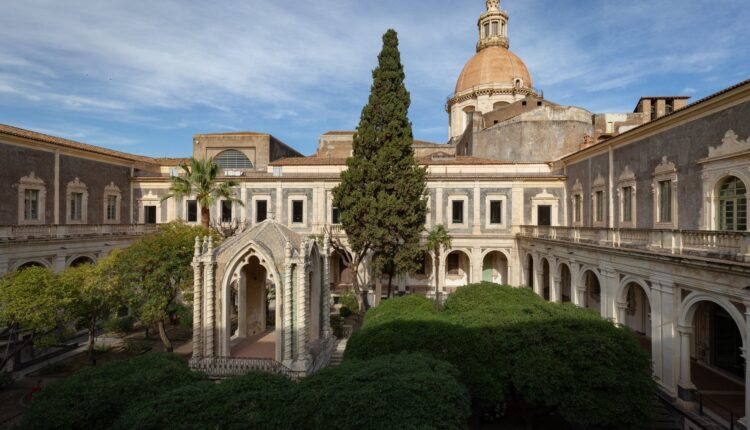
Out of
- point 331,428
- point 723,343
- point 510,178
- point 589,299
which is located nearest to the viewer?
point 331,428

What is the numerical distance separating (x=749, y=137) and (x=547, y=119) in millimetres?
19874

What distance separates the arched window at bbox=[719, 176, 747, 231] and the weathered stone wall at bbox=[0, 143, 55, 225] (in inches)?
1332

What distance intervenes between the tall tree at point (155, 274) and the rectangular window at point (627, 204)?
860 inches

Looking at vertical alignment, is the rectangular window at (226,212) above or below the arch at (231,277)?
above

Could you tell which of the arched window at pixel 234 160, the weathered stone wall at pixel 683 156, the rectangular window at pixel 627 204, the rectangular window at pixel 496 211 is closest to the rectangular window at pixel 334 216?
the arched window at pixel 234 160

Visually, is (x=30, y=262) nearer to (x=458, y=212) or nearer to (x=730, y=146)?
(x=458, y=212)

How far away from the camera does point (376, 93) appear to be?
76.0ft

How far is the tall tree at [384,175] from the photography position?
2216cm

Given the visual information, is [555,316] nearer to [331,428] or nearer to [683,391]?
[683,391]

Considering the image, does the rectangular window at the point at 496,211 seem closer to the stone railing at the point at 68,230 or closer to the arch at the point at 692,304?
the arch at the point at 692,304

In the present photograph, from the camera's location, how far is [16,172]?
861 inches

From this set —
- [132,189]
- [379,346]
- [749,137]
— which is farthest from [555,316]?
[132,189]

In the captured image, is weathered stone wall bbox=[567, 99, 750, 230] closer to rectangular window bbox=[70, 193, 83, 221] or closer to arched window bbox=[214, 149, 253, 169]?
arched window bbox=[214, 149, 253, 169]

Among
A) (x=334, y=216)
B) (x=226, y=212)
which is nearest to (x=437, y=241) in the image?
(x=334, y=216)
